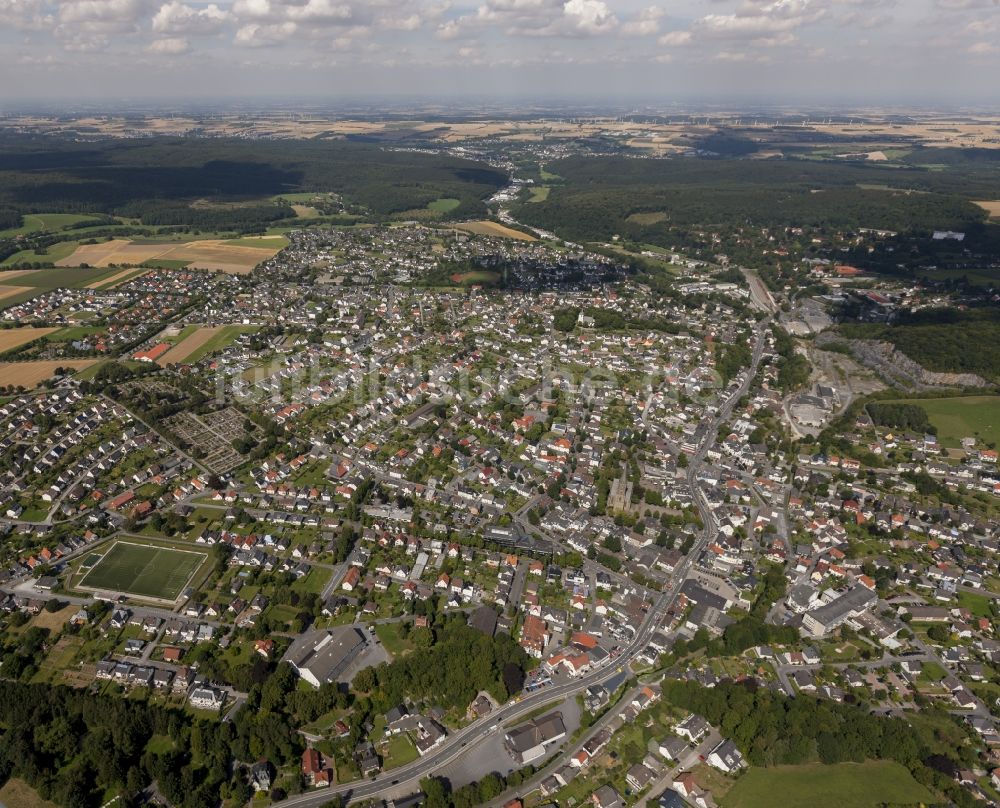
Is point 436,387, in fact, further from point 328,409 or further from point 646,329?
point 646,329

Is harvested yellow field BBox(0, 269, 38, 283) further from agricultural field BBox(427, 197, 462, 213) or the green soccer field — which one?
agricultural field BBox(427, 197, 462, 213)

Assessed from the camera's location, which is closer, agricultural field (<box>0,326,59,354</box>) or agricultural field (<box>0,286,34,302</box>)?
agricultural field (<box>0,326,59,354</box>)

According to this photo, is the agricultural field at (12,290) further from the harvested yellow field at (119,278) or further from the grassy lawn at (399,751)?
the grassy lawn at (399,751)

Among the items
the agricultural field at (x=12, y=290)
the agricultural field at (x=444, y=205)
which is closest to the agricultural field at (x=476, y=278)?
the agricultural field at (x=444, y=205)

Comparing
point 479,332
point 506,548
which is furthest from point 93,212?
point 506,548

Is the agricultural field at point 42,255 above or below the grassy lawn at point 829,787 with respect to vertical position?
above

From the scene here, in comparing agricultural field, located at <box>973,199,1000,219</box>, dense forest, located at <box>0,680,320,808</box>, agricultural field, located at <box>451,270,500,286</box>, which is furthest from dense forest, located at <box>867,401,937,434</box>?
agricultural field, located at <box>973,199,1000,219</box>
